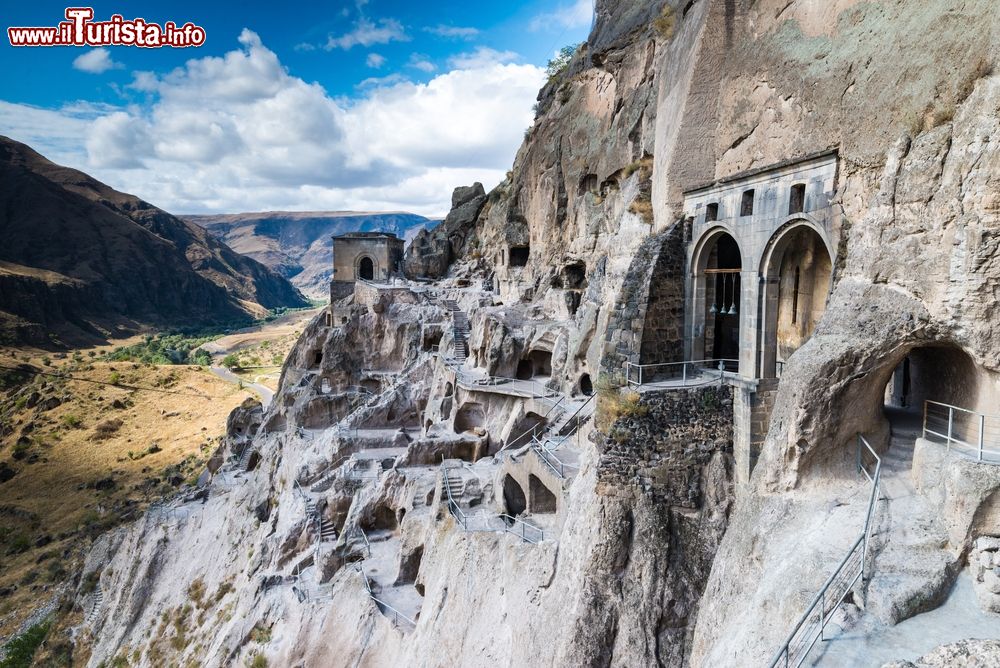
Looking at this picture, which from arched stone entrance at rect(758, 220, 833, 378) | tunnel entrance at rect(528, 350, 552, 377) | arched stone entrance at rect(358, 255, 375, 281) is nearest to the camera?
arched stone entrance at rect(758, 220, 833, 378)

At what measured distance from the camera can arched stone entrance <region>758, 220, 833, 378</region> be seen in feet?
41.2

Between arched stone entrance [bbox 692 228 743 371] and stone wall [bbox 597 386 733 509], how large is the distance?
2427 millimetres

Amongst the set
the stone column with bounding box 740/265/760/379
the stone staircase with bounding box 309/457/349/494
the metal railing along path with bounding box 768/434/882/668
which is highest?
the stone column with bounding box 740/265/760/379

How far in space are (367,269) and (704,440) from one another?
134 ft

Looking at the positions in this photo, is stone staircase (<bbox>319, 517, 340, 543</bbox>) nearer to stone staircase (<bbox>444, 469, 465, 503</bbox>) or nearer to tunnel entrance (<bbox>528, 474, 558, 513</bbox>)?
stone staircase (<bbox>444, 469, 465, 503</bbox>)

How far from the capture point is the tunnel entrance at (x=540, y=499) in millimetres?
16406

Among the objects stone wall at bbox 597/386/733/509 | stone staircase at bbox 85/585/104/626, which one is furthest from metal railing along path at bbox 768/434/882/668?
stone staircase at bbox 85/585/104/626

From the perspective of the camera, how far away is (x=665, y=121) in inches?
639

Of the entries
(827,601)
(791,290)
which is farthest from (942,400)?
(827,601)

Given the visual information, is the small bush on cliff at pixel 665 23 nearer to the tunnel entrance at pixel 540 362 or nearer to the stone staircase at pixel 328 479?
the tunnel entrance at pixel 540 362

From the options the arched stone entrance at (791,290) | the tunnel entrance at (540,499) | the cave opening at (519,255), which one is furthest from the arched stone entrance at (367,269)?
the arched stone entrance at (791,290)

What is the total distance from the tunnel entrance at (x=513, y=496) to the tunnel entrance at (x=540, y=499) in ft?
3.79

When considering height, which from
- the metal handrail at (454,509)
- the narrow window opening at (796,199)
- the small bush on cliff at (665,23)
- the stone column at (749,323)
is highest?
the small bush on cliff at (665,23)

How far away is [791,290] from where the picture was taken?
13.2m
